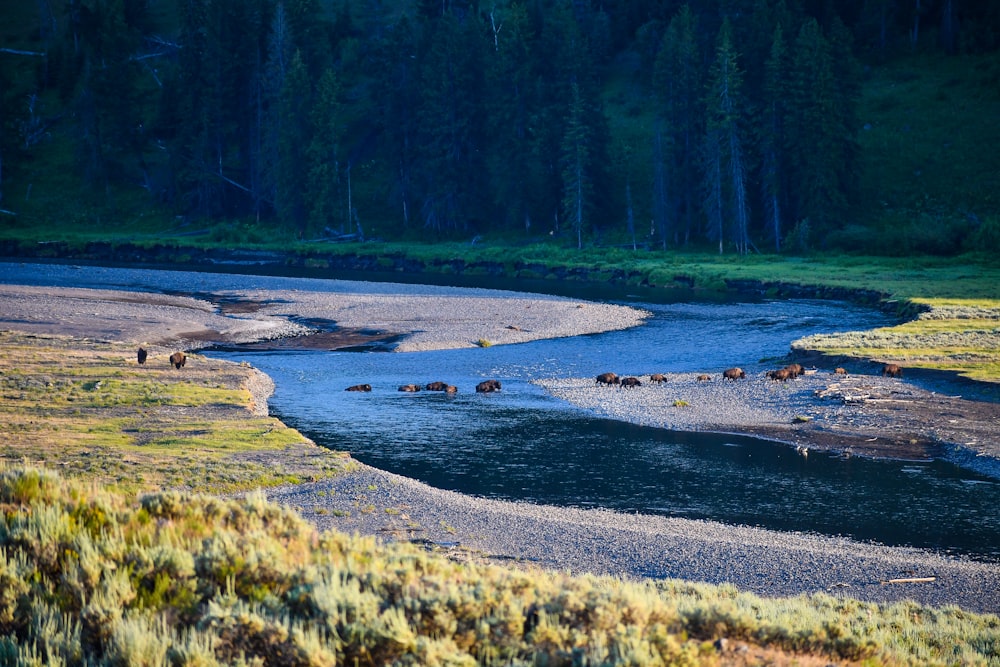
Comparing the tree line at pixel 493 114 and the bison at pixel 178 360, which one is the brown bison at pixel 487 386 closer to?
the bison at pixel 178 360

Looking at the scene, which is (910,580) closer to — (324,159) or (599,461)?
(599,461)

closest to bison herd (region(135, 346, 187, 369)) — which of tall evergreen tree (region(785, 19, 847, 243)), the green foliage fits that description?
the green foliage

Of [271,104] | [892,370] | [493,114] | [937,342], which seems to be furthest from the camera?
[271,104]

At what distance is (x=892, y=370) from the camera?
1357 inches

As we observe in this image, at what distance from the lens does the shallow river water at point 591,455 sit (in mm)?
20547

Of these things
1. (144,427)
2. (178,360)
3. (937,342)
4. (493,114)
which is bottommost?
(144,427)

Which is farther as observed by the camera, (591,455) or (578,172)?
(578,172)

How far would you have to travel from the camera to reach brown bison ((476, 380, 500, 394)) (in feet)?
112

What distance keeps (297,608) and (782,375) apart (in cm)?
2798

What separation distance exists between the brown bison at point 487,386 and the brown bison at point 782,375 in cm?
954

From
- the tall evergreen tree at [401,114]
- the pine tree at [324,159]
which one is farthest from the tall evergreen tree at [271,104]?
the tall evergreen tree at [401,114]

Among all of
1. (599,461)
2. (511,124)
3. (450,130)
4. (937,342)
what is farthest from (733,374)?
(450,130)

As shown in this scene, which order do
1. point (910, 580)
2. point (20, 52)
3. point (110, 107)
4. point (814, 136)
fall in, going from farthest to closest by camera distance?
point (20, 52) < point (110, 107) < point (814, 136) < point (910, 580)

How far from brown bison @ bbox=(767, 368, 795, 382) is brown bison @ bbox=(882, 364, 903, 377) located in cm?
306
